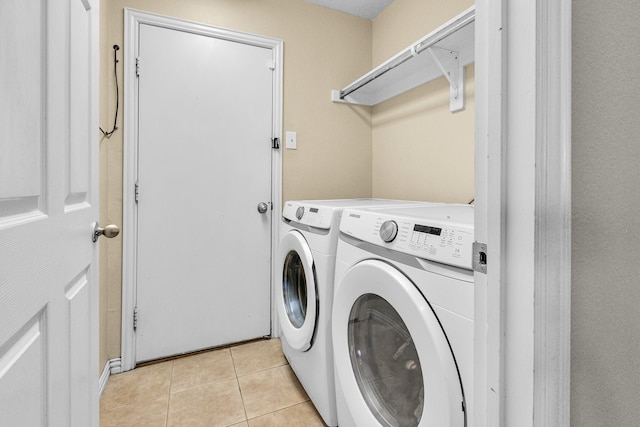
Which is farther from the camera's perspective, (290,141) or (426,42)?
(290,141)

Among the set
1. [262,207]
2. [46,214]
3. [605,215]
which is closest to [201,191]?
[262,207]

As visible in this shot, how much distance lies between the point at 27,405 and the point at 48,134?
1.50 feet

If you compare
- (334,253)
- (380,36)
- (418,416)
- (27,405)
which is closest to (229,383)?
(334,253)

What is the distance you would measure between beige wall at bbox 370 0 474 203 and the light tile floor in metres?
1.31

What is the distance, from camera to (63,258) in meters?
0.65

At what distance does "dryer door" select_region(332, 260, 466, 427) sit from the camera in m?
0.65

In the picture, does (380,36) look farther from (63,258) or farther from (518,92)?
(63,258)

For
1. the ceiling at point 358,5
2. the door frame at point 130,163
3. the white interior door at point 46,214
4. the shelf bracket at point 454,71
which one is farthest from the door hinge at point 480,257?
the ceiling at point 358,5

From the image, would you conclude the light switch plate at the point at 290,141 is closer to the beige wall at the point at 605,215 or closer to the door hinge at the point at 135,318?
the door hinge at the point at 135,318

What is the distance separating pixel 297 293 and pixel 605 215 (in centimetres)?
130

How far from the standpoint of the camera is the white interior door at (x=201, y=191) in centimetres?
176

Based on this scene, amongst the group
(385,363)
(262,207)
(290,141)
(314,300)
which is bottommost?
→ (385,363)

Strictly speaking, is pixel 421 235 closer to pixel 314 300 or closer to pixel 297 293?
pixel 314 300

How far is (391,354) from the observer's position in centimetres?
92
